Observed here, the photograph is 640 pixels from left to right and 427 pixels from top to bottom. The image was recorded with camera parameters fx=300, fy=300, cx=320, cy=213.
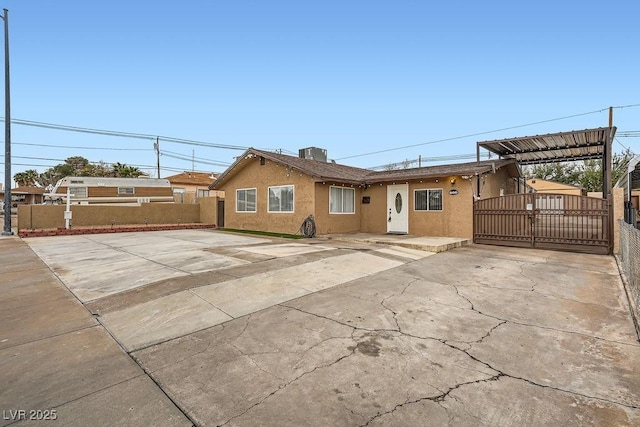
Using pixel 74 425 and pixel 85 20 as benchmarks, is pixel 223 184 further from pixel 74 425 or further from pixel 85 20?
pixel 74 425

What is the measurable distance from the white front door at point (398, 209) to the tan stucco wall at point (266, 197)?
12.1ft

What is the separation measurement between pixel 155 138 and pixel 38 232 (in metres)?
22.1

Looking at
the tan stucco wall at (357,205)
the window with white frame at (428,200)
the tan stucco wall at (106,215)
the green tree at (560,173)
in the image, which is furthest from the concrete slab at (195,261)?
the green tree at (560,173)

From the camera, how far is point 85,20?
50.3 feet

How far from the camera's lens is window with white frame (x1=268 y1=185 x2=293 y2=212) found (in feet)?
47.5

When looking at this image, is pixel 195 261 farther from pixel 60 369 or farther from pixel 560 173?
pixel 560 173

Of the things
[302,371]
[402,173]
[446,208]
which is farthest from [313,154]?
[302,371]

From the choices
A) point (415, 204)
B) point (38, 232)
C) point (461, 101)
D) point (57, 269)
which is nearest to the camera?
point (57, 269)

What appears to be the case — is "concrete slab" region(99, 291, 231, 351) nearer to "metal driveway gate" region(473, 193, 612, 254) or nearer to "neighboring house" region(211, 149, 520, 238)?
"neighboring house" region(211, 149, 520, 238)

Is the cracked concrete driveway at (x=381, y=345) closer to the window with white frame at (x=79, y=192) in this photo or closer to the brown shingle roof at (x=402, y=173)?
the brown shingle roof at (x=402, y=173)

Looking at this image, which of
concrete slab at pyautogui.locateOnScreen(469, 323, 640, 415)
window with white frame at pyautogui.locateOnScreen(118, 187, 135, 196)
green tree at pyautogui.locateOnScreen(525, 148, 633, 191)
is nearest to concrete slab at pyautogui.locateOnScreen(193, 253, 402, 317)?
concrete slab at pyautogui.locateOnScreen(469, 323, 640, 415)

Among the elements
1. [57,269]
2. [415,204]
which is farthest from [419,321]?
[415,204]

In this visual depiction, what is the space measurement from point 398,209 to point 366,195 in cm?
204

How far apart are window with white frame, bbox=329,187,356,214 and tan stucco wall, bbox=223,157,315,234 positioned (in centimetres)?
127
